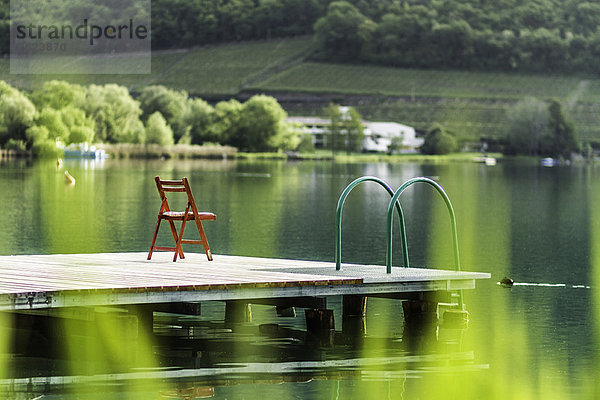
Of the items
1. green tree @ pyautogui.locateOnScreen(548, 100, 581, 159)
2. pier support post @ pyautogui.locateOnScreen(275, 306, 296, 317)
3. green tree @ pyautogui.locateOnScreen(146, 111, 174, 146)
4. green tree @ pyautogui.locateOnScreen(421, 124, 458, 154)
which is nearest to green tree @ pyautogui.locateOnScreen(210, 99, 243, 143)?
green tree @ pyautogui.locateOnScreen(146, 111, 174, 146)

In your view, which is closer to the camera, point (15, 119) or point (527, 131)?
point (15, 119)

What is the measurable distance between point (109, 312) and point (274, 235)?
2140 centimetres

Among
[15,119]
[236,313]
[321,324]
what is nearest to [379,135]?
[15,119]

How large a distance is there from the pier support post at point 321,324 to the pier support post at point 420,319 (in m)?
1.14

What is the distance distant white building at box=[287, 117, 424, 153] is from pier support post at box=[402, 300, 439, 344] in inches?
6544

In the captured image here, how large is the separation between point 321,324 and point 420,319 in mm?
1670

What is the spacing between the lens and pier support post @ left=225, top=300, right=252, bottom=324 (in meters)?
18.5

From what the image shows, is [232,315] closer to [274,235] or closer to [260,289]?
[260,289]

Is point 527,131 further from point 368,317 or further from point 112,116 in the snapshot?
point 368,317

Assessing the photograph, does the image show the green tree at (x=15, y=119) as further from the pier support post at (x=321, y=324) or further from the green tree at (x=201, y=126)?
the pier support post at (x=321, y=324)

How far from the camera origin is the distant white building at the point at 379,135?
188 meters

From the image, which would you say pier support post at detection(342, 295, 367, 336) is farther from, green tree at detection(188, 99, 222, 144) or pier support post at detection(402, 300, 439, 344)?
green tree at detection(188, 99, 222, 144)

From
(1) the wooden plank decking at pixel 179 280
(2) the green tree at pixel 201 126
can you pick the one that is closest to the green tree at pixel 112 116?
(2) the green tree at pixel 201 126

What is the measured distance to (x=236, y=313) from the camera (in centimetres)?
1856
